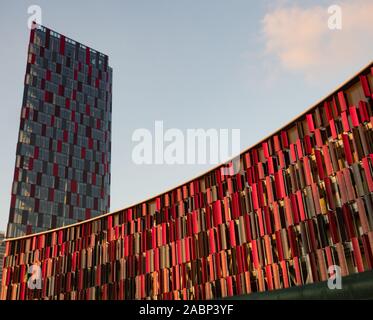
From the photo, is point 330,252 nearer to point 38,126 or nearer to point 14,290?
point 14,290

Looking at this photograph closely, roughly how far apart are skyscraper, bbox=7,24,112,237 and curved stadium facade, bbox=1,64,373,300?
76.7 ft

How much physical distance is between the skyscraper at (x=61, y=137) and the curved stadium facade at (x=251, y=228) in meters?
23.4

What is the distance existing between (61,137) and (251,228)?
62638mm

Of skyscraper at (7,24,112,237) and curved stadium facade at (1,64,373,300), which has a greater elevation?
skyscraper at (7,24,112,237)

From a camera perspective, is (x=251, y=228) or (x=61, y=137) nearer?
(x=251, y=228)

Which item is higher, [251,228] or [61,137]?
[61,137]

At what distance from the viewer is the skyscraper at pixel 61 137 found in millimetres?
83875

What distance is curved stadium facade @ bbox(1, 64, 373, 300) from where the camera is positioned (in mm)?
34500

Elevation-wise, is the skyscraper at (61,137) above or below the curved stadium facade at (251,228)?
above

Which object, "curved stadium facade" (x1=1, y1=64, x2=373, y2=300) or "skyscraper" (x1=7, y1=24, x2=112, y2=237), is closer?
"curved stadium facade" (x1=1, y1=64, x2=373, y2=300)

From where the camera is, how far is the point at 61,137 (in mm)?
93438

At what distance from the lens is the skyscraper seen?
83.9m

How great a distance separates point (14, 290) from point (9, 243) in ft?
25.2
